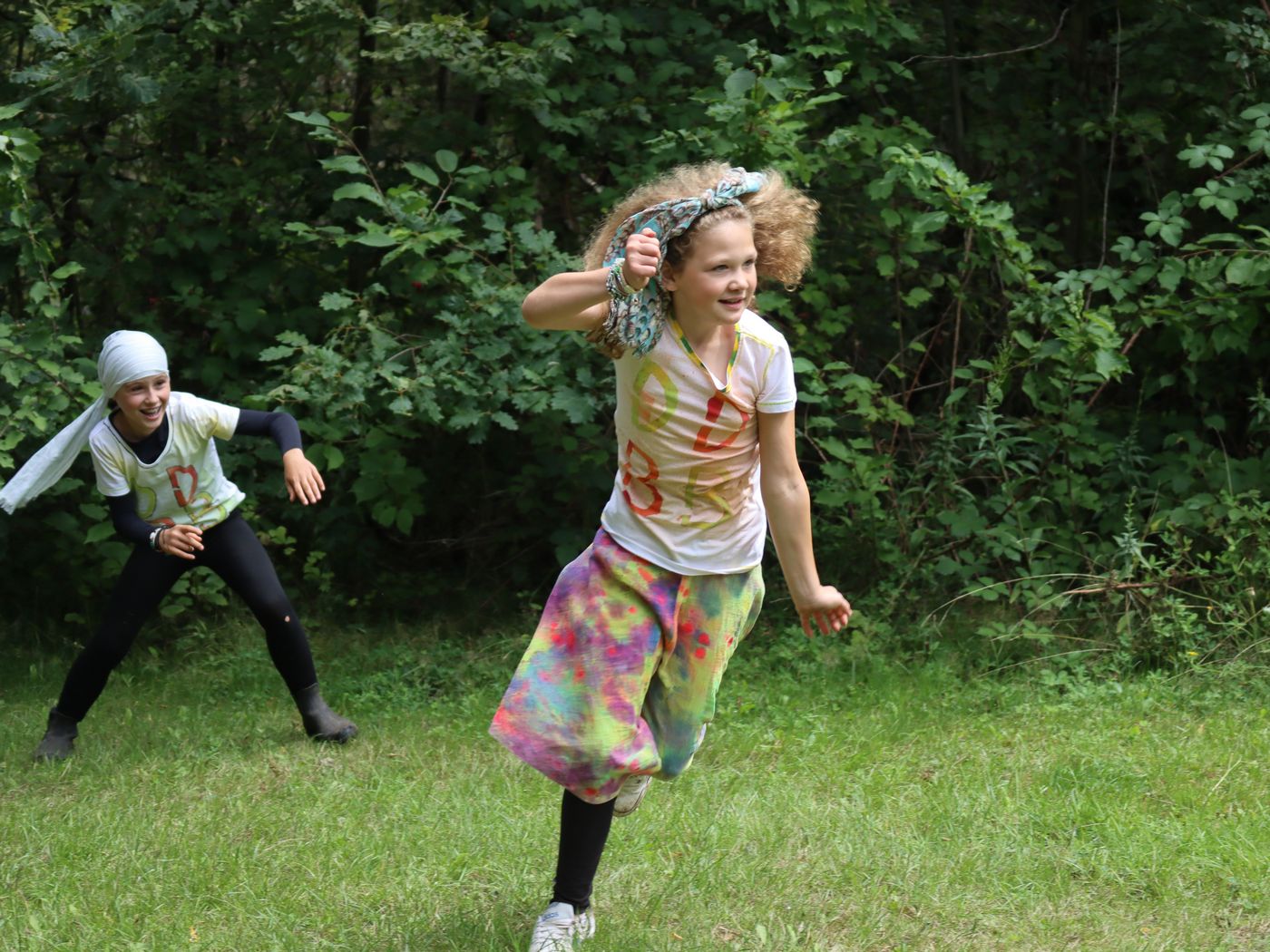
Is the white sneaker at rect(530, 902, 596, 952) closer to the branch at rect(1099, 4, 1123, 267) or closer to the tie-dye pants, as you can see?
the tie-dye pants

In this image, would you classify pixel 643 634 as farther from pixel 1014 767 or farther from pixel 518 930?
pixel 1014 767

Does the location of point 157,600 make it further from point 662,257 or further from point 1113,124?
point 1113,124

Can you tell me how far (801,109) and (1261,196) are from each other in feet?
6.81

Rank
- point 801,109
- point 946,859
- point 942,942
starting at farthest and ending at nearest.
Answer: point 801,109, point 946,859, point 942,942

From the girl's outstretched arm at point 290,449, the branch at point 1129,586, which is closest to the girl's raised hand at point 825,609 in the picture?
the girl's outstretched arm at point 290,449

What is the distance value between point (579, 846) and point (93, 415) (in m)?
2.62

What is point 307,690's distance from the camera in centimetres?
515

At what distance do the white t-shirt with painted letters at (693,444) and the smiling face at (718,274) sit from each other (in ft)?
0.30

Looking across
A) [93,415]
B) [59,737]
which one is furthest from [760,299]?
[59,737]

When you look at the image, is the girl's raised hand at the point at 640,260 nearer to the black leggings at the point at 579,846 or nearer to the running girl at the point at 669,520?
the running girl at the point at 669,520

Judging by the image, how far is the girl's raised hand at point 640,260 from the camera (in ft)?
9.26

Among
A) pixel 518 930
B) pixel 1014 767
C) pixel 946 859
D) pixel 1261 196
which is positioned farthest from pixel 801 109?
pixel 518 930

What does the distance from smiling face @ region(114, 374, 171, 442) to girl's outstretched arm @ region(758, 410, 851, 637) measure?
2449 mm

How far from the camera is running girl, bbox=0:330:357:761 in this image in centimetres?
484
